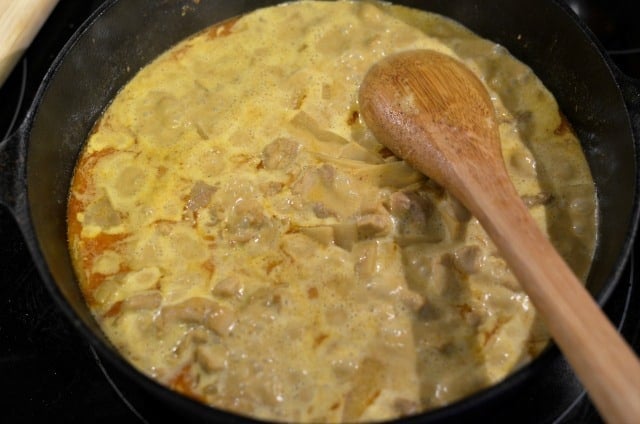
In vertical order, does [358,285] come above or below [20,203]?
below

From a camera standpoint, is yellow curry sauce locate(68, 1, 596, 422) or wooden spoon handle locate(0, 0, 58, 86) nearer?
yellow curry sauce locate(68, 1, 596, 422)

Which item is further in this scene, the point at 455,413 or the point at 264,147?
the point at 264,147

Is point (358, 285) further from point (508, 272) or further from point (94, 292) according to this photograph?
point (94, 292)

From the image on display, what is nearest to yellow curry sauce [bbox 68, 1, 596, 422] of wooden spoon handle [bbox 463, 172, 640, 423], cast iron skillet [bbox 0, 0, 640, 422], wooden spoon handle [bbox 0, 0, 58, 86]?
cast iron skillet [bbox 0, 0, 640, 422]

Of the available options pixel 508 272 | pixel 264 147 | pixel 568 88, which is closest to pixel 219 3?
pixel 264 147

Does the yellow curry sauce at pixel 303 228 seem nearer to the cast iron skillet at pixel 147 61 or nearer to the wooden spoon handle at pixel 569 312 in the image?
the cast iron skillet at pixel 147 61

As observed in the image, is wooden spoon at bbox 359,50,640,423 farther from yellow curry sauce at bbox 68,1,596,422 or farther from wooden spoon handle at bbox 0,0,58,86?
wooden spoon handle at bbox 0,0,58,86

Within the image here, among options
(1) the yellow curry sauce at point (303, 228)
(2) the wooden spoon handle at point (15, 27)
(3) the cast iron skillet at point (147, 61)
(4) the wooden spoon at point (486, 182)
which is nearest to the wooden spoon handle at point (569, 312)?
(4) the wooden spoon at point (486, 182)

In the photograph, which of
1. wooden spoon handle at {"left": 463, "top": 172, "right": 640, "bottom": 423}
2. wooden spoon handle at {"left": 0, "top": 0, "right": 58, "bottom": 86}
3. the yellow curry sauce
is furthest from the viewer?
wooden spoon handle at {"left": 0, "top": 0, "right": 58, "bottom": 86}
